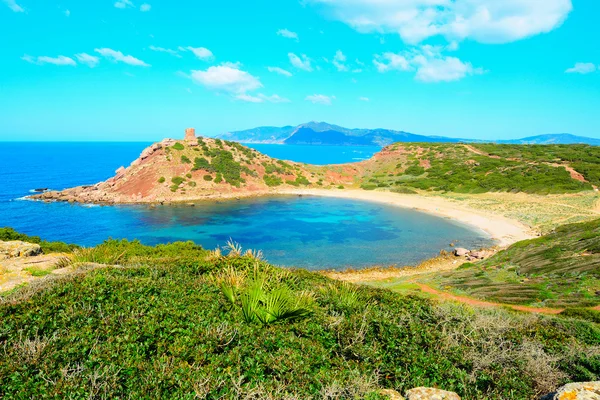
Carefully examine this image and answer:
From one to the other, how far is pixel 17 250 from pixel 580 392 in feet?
58.0

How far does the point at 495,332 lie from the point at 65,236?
149 ft

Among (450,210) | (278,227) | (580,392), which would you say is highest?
(580,392)

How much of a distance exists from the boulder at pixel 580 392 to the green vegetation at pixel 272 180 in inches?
2816

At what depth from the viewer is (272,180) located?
76.4 metres

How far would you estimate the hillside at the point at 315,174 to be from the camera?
6338 cm

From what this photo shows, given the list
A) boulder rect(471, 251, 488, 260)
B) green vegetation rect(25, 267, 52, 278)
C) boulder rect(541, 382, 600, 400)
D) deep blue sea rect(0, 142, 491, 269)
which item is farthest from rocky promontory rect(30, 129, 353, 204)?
boulder rect(541, 382, 600, 400)

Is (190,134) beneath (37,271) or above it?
above

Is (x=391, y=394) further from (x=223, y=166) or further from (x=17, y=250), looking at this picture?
(x=223, y=166)

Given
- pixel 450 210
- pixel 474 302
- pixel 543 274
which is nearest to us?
pixel 474 302

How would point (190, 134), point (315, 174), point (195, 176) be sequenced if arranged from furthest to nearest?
point (315, 174), point (190, 134), point (195, 176)

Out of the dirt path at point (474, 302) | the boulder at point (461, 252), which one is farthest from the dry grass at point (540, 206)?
the dirt path at point (474, 302)

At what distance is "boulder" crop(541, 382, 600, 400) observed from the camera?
14.0 ft

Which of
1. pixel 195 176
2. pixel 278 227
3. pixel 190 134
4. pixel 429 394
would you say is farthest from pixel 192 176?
pixel 429 394

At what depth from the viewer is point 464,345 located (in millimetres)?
6656
